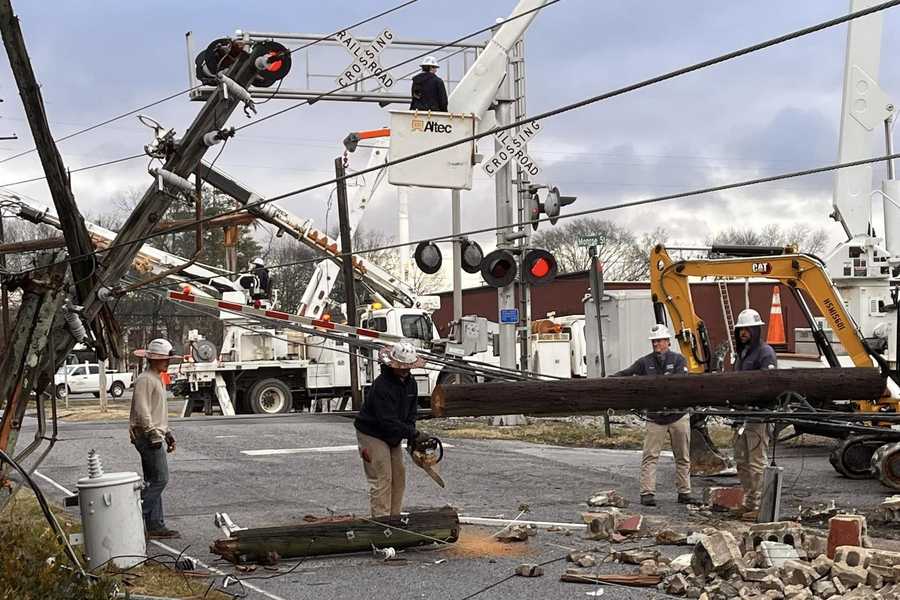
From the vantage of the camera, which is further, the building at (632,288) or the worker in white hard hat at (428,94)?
the building at (632,288)

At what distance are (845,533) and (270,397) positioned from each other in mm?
21516

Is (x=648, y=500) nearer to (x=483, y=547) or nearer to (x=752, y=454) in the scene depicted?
(x=752, y=454)

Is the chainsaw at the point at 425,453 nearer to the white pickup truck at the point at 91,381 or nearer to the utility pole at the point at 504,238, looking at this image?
the utility pole at the point at 504,238

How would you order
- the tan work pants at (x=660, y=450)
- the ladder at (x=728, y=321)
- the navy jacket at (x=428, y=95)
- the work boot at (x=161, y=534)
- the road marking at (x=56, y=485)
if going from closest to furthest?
the work boot at (x=161, y=534) → the tan work pants at (x=660, y=450) → the road marking at (x=56, y=485) → the navy jacket at (x=428, y=95) → the ladder at (x=728, y=321)

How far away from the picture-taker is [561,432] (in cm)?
2188

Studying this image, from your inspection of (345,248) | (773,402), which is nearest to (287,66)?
(773,402)

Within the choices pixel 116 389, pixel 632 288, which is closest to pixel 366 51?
pixel 632 288

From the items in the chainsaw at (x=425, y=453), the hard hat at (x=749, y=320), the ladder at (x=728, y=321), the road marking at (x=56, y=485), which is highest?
the ladder at (x=728, y=321)

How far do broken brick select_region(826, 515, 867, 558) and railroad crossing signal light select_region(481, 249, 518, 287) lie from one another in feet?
36.2

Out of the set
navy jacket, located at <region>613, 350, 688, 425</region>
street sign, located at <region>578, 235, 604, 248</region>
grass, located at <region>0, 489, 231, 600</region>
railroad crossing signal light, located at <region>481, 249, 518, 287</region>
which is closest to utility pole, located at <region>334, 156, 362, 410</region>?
railroad crossing signal light, located at <region>481, 249, 518, 287</region>

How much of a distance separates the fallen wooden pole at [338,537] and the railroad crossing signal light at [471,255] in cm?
1209

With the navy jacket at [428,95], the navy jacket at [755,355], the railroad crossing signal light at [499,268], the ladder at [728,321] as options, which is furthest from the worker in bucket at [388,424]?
the ladder at [728,321]

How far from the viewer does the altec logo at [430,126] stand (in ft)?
46.1

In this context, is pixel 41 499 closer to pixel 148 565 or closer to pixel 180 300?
pixel 148 565
